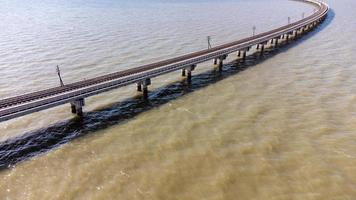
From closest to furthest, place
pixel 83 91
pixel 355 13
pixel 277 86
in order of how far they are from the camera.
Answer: pixel 83 91
pixel 277 86
pixel 355 13

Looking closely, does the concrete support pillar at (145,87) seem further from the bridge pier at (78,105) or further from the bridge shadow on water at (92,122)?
the bridge pier at (78,105)

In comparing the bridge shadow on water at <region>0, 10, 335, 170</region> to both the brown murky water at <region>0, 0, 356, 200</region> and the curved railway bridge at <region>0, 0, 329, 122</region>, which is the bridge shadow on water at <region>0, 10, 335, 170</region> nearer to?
the brown murky water at <region>0, 0, 356, 200</region>

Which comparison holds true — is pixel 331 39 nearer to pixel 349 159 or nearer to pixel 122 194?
pixel 349 159

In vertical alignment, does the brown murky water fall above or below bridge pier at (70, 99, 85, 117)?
below

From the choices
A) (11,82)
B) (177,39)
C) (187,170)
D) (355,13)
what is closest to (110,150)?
(187,170)

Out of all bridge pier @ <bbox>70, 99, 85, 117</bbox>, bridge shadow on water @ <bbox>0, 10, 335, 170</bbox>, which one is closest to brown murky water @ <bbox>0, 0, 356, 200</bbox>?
bridge shadow on water @ <bbox>0, 10, 335, 170</bbox>

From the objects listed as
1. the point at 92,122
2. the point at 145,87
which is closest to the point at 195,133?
the point at 92,122
